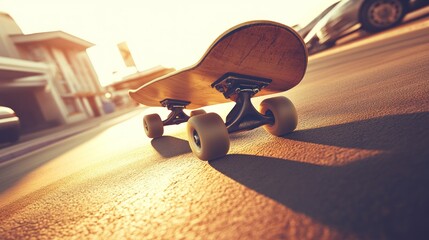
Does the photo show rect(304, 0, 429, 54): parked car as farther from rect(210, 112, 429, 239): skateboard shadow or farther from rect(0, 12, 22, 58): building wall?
rect(0, 12, 22, 58): building wall

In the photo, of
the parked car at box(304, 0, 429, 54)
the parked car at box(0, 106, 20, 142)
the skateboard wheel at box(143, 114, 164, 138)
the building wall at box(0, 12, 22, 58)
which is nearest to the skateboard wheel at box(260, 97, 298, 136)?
the skateboard wheel at box(143, 114, 164, 138)

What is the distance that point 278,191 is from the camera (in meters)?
0.86

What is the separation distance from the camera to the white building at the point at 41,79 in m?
14.0

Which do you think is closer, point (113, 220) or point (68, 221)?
point (113, 220)

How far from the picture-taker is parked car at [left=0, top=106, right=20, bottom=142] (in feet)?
16.7

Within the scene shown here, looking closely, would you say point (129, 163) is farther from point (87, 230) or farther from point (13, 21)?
point (13, 21)

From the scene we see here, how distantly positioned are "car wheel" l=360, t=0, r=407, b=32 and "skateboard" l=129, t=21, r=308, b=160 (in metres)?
5.23

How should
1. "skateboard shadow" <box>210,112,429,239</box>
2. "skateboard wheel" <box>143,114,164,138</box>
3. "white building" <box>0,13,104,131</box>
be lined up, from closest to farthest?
1. "skateboard shadow" <box>210,112,429,239</box>
2. "skateboard wheel" <box>143,114,164,138</box>
3. "white building" <box>0,13,104,131</box>

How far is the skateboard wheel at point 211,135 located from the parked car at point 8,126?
5950 millimetres

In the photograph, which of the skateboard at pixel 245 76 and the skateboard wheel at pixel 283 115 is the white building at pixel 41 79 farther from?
the skateboard wheel at pixel 283 115

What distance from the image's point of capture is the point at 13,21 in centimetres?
1906

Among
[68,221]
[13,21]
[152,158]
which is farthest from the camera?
[13,21]

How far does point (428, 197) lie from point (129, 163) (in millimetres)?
1962

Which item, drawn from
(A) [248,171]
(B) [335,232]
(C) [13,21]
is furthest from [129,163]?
(C) [13,21]
